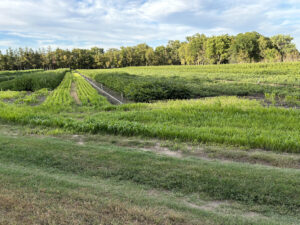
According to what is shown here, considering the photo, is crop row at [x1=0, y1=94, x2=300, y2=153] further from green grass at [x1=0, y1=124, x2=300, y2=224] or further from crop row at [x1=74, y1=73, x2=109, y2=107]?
crop row at [x1=74, y1=73, x2=109, y2=107]

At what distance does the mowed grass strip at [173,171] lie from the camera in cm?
425

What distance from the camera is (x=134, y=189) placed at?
4391mm

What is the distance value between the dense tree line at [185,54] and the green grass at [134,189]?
83.8 m

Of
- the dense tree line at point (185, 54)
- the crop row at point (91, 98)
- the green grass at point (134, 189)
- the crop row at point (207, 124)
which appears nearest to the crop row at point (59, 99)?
the crop row at point (91, 98)

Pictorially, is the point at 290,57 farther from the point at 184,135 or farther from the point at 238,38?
the point at 184,135

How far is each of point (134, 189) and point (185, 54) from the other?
355 feet

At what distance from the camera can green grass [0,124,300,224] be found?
3.22 m

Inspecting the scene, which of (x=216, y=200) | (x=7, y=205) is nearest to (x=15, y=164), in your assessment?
(x=7, y=205)

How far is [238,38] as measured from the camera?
82625 millimetres

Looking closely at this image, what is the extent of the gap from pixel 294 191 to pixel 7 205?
4791mm

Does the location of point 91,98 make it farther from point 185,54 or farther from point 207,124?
point 185,54

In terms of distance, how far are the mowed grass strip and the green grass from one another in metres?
0.01

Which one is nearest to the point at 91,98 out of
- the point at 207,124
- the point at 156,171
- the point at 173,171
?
the point at 207,124

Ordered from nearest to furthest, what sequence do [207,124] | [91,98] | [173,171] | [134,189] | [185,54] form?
[134,189] → [173,171] → [207,124] → [91,98] → [185,54]
